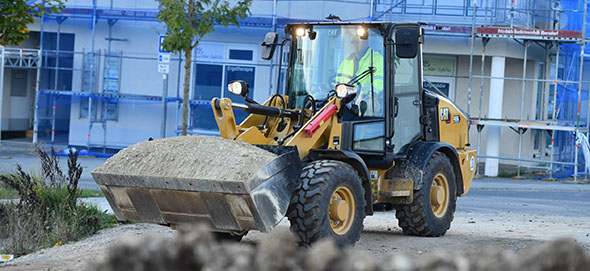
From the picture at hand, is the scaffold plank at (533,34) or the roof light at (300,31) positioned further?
the scaffold plank at (533,34)

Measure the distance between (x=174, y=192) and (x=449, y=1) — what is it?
17.8 m

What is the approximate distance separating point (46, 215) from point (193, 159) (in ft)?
12.0

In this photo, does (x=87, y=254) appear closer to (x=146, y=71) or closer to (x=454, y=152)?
(x=454, y=152)

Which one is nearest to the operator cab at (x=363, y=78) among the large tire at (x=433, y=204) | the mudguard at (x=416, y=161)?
the mudguard at (x=416, y=161)

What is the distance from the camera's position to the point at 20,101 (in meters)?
30.4

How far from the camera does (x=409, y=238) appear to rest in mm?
10781

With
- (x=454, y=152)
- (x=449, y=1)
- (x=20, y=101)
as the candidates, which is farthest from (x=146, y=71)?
(x=454, y=152)

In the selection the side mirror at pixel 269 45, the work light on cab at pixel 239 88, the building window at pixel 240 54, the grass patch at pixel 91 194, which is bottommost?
the grass patch at pixel 91 194

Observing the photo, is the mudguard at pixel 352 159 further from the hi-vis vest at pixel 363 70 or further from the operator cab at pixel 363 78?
the hi-vis vest at pixel 363 70

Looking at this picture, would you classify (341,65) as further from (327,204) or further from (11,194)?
(11,194)

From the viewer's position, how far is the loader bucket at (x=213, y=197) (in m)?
7.88

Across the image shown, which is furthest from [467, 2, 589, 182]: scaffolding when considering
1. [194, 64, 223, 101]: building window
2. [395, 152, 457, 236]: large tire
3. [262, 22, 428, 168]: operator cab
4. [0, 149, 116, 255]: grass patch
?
[0, 149, 116, 255]: grass patch

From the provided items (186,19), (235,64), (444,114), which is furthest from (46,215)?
(235,64)

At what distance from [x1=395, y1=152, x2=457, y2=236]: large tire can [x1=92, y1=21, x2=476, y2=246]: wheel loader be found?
0.02 metres
